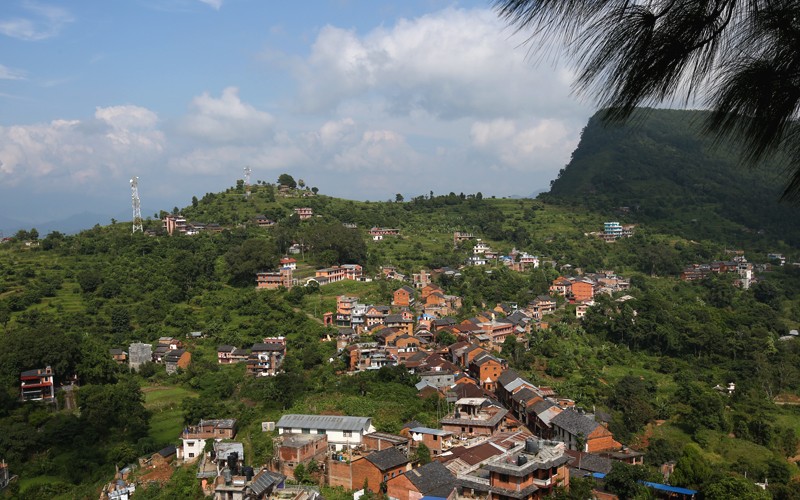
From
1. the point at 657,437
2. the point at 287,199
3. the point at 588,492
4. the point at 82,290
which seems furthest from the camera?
the point at 287,199

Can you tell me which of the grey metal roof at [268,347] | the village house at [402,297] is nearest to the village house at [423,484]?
the grey metal roof at [268,347]

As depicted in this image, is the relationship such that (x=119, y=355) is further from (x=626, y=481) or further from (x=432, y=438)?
(x=626, y=481)

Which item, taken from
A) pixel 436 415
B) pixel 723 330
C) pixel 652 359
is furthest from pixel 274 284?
pixel 723 330

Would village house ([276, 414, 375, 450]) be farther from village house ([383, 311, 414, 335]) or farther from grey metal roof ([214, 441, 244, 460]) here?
village house ([383, 311, 414, 335])

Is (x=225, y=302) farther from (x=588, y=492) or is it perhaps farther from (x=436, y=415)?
(x=588, y=492)

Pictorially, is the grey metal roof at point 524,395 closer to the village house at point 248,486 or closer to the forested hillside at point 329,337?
the forested hillside at point 329,337

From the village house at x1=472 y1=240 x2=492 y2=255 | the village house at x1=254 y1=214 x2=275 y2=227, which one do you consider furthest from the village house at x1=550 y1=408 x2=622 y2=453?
the village house at x1=254 y1=214 x2=275 y2=227

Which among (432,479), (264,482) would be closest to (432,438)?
(432,479)
